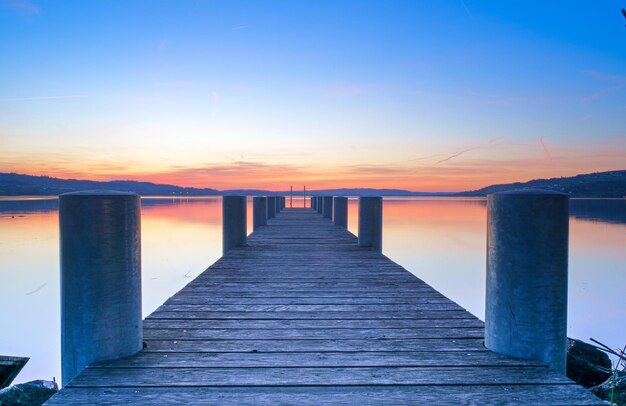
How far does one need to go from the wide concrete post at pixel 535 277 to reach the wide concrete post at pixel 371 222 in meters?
5.32

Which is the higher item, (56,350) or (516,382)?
(516,382)

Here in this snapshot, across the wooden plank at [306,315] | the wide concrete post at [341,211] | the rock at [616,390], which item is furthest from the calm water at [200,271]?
the rock at [616,390]

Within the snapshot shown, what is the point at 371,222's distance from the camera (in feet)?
27.3

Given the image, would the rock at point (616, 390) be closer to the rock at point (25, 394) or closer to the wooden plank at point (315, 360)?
the wooden plank at point (315, 360)

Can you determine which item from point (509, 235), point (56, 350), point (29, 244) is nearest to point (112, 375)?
point (509, 235)

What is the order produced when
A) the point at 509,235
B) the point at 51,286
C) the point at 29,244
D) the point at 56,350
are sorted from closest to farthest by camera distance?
the point at 509,235
the point at 56,350
the point at 51,286
the point at 29,244

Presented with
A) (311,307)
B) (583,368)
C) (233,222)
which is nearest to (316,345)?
(311,307)

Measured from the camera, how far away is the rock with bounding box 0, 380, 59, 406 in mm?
3567

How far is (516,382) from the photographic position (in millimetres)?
2428

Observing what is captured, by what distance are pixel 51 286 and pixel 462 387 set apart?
15.9 metres

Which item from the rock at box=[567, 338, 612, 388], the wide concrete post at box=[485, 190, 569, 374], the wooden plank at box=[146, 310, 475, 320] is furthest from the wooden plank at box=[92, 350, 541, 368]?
the rock at box=[567, 338, 612, 388]

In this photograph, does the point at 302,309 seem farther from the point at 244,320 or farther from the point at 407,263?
the point at 407,263

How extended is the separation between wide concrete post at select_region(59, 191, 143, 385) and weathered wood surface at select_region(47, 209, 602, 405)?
0.17m

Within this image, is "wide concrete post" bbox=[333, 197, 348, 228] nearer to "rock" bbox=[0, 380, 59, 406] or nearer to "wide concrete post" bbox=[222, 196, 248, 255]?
"wide concrete post" bbox=[222, 196, 248, 255]
